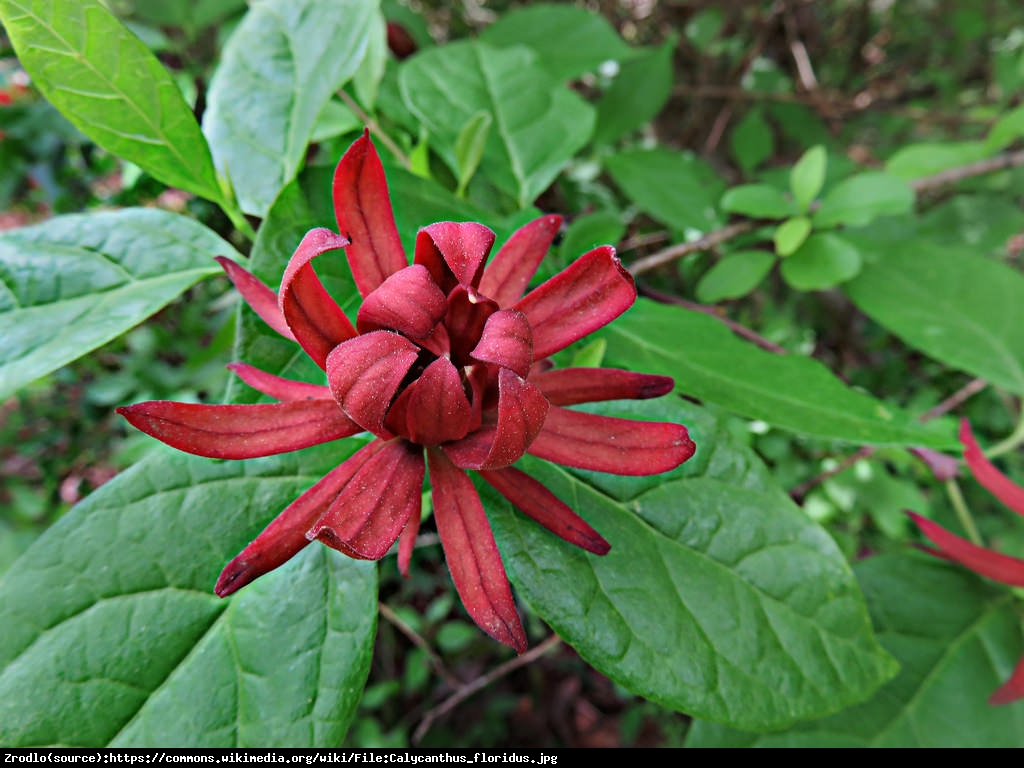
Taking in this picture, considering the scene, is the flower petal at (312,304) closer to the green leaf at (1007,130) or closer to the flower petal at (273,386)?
the flower petal at (273,386)

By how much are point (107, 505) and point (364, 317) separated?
285 mm

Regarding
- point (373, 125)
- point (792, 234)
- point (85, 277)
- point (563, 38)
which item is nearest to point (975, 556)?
point (792, 234)

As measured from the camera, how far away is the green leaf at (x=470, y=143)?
76 cm

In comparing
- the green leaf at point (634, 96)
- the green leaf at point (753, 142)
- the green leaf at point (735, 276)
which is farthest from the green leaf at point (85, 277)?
the green leaf at point (753, 142)

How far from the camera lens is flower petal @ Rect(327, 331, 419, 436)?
41 centimetres

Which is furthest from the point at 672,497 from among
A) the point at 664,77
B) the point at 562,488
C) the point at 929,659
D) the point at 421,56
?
the point at 664,77

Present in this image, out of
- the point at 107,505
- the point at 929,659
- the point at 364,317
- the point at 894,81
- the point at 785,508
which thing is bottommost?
the point at 929,659

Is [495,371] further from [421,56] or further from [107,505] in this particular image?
[421,56]

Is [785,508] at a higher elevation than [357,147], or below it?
below

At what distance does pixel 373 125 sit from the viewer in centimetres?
81

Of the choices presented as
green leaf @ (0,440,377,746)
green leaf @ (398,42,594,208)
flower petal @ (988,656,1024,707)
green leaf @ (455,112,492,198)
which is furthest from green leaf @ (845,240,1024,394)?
green leaf @ (0,440,377,746)

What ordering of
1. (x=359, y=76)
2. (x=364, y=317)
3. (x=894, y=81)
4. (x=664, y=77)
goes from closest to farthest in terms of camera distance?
1. (x=364, y=317)
2. (x=359, y=76)
3. (x=664, y=77)
4. (x=894, y=81)

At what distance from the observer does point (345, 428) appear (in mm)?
487

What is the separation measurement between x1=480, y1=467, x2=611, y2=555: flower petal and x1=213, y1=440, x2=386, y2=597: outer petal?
11 centimetres
